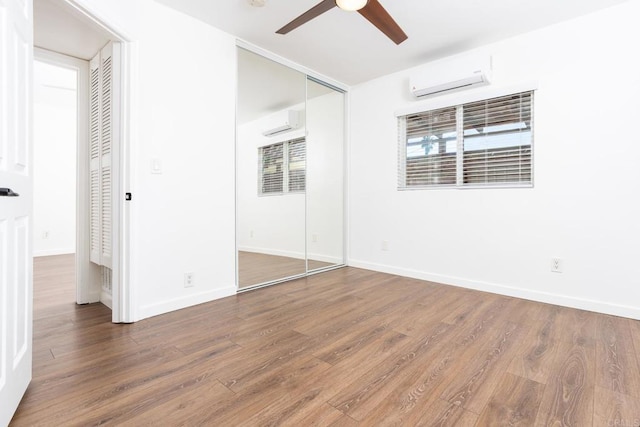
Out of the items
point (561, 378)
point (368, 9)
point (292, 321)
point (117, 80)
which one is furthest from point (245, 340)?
point (368, 9)

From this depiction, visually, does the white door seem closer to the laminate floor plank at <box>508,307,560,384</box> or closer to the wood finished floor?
the wood finished floor

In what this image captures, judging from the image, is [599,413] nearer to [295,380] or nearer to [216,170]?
[295,380]

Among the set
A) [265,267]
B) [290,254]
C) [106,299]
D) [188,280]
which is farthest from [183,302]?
[290,254]

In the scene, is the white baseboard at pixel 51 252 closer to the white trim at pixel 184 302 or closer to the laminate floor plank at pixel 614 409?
the white trim at pixel 184 302

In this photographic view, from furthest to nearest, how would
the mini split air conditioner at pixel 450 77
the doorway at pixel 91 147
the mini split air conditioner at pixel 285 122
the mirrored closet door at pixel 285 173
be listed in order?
the mini split air conditioner at pixel 285 122
the mirrored closet door at pixel 285 173
the mini split air conditioner at pixel 450 77
the doorway at pixel 91 147

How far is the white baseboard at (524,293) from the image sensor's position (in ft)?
8.14

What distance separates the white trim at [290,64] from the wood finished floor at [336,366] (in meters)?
2.54

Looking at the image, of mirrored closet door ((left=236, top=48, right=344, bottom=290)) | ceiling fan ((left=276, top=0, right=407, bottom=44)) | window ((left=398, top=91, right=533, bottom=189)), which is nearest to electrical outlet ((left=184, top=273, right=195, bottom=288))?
mirrored closet door ((left=236, top=48, right=344, bottom=290))

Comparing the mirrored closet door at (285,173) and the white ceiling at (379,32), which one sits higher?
Result: the white ceiling at (379,32)

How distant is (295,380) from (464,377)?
0.89 m

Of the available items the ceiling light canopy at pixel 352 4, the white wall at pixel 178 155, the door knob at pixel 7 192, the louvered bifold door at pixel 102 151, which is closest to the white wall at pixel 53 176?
the louvered bifold door at pixel 102 151

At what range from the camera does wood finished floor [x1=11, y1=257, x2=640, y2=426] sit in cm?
132

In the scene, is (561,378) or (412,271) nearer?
(561,378)

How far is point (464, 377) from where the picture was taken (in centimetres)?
161
